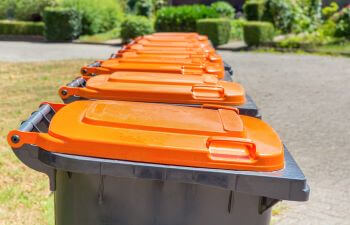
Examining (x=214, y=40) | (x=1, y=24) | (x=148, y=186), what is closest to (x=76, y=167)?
(x=148, y=186)

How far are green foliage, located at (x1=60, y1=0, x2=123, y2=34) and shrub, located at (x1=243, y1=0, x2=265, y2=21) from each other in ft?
23.6

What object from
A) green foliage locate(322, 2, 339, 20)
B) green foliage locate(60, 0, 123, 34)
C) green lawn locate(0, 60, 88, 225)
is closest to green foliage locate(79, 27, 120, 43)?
green foliage locate(60, 0, 123, 34)

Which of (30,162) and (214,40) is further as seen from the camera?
(214,40)

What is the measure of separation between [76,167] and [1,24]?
77.0ft

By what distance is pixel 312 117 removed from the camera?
312 inches

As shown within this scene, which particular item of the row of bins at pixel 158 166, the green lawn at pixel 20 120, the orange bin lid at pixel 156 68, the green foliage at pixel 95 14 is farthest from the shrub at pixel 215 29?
the row of bins at pixel 158 166

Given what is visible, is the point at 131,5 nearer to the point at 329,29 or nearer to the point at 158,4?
the point at 158,4

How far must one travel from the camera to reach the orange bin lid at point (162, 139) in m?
1.94

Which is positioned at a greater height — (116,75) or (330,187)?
(116,75)

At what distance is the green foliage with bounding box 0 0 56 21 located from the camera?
2520 centimetres

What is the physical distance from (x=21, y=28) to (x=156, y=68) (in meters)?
21.1

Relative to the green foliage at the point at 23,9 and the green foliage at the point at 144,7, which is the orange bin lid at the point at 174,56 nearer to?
the green foliage at the point at 144,7

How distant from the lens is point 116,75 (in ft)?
11.1

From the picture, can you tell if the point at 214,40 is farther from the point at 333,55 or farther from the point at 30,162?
the point at 30,162
